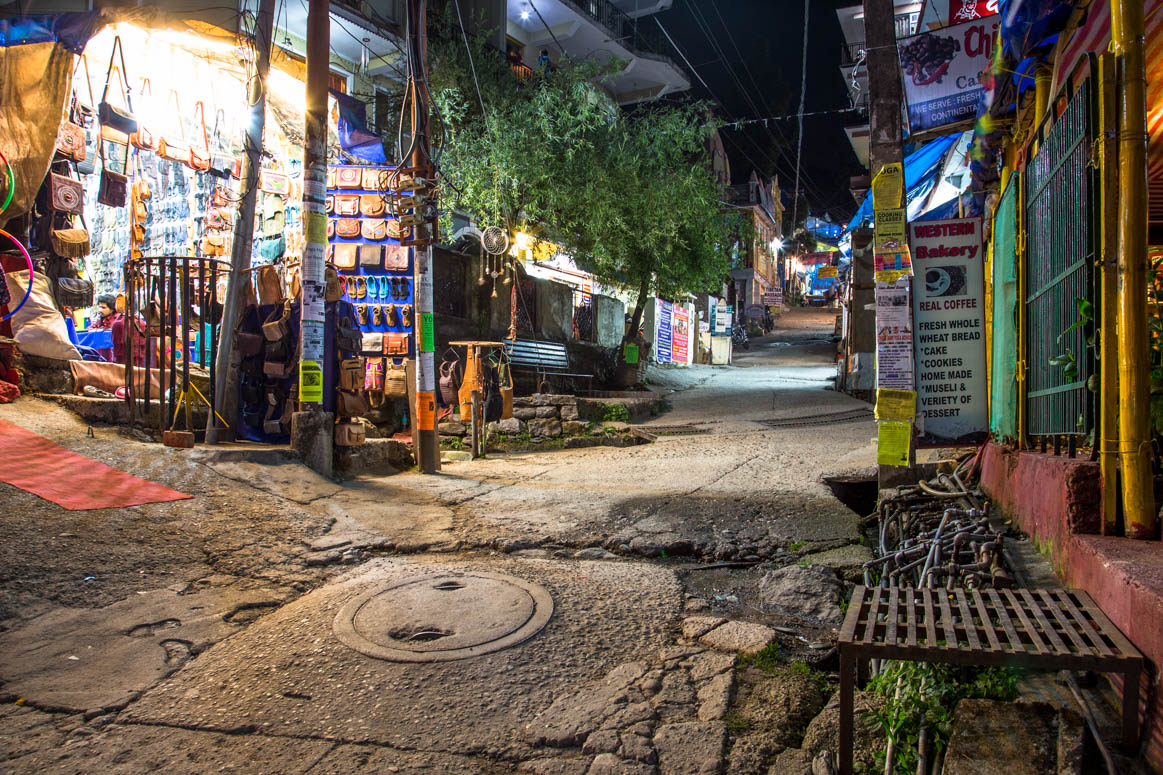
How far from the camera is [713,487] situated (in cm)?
685

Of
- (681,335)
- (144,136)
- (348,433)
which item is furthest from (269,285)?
(681,335)

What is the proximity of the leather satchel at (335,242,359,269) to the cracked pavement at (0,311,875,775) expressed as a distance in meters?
5.41

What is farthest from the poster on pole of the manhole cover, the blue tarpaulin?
the blue tarpaulin

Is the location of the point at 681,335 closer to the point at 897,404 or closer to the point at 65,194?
the point at 65,194

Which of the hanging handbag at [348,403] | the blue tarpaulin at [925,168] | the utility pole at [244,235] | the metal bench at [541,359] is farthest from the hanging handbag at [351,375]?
the blue tarpaulin at [925,168]

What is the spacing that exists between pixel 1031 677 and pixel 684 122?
17914mm

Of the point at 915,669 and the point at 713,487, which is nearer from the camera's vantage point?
the point at 915,669

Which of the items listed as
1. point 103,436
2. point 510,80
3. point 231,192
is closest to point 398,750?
point 103,436

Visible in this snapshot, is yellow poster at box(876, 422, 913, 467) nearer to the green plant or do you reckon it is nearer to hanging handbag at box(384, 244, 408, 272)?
the green plant

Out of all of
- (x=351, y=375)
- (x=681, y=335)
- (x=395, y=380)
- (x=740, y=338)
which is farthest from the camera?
(x=740, y=338)

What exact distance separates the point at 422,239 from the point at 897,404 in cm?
571

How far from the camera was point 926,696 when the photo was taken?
2.33 m

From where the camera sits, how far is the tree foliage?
15.9 metres

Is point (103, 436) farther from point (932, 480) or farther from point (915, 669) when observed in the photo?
point (932, 480)
